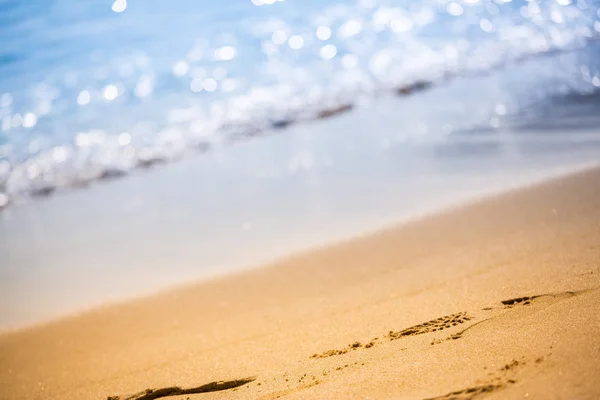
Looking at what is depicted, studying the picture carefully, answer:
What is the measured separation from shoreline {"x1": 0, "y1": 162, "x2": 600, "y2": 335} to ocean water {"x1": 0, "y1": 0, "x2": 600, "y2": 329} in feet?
0.16

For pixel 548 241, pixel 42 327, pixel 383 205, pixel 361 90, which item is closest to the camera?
pixel 548 241

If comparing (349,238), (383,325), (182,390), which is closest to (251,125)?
(349,238)

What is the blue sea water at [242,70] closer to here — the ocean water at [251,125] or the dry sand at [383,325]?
the ocean water at [251,125]

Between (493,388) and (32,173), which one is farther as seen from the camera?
(32,173)

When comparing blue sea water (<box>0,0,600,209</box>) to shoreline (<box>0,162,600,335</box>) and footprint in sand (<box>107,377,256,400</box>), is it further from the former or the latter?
footprint in sand (<box>107,377,256,400</box>)

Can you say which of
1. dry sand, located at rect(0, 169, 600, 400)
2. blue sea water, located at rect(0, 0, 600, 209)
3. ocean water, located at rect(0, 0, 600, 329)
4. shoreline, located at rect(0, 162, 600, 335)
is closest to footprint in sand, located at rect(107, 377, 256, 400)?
dry sand, located at rect(0, 169, 600, 400)

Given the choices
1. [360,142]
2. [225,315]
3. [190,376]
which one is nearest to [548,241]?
[225,315]

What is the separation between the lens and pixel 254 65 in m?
8.41

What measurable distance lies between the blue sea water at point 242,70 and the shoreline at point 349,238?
1.13 metres

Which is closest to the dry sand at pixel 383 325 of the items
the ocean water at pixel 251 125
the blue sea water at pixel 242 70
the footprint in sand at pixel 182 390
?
the footprint in sand at pixel 182 390

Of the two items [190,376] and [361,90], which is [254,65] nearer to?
[361,90]

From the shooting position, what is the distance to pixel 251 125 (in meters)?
6.74

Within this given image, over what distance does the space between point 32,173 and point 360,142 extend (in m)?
3.79

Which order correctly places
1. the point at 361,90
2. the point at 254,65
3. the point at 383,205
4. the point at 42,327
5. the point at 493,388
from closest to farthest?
the point at 493,388
the point at 42,327
the point at 383,205
the point at 361,90
the point at 254,65
